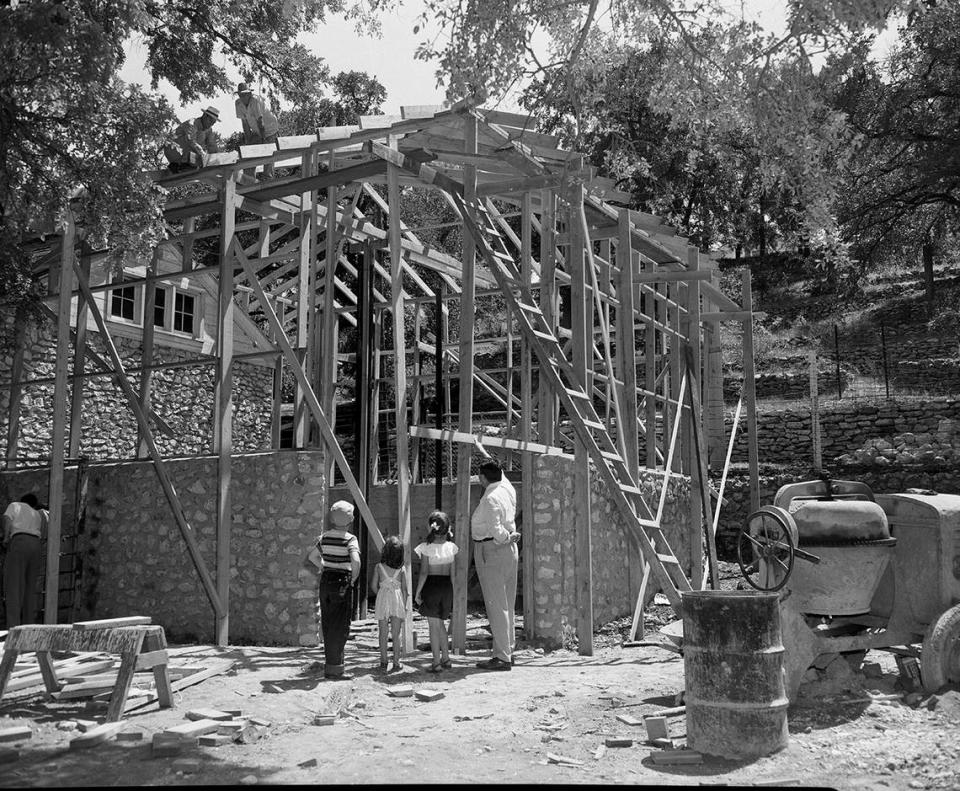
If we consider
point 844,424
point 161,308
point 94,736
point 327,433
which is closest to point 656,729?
point 94,736

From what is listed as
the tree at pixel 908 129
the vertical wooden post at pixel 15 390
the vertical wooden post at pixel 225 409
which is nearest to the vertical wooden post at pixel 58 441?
the vertical wooden post at pixel 225 409

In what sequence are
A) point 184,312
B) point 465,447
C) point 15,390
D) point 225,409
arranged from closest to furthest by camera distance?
point 465,447
point 225,409
point 15,390
point 184,312

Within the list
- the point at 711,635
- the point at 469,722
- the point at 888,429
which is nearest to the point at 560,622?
the point at 469,722

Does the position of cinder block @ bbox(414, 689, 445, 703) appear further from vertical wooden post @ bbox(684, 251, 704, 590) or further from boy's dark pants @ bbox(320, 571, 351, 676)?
vertical wooden post @ bbox(684, 251, 704, 590)

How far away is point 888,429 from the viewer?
23.8 meters

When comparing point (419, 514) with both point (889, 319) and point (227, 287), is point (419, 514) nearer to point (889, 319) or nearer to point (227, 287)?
point (227, 287)

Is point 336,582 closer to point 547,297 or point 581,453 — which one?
point 581,453

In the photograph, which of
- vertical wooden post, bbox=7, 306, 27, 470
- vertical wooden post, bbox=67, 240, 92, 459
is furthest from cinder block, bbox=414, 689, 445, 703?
vertical wooden post, bbox=7, 306, 27, 470

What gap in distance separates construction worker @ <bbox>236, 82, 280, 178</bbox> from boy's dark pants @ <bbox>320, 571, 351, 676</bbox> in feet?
18.4

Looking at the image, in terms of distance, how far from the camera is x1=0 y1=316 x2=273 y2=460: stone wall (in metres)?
16.9

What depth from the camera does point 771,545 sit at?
7.39 metres

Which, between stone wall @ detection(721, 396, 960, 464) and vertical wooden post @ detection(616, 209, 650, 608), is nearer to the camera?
vertical wooden post @ detection(616, 209, 650, 608)

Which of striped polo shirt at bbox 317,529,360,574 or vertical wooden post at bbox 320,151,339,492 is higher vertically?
vertical wooden post at bbox 320,151,339,492

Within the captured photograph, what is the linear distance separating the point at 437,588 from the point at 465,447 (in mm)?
1781
